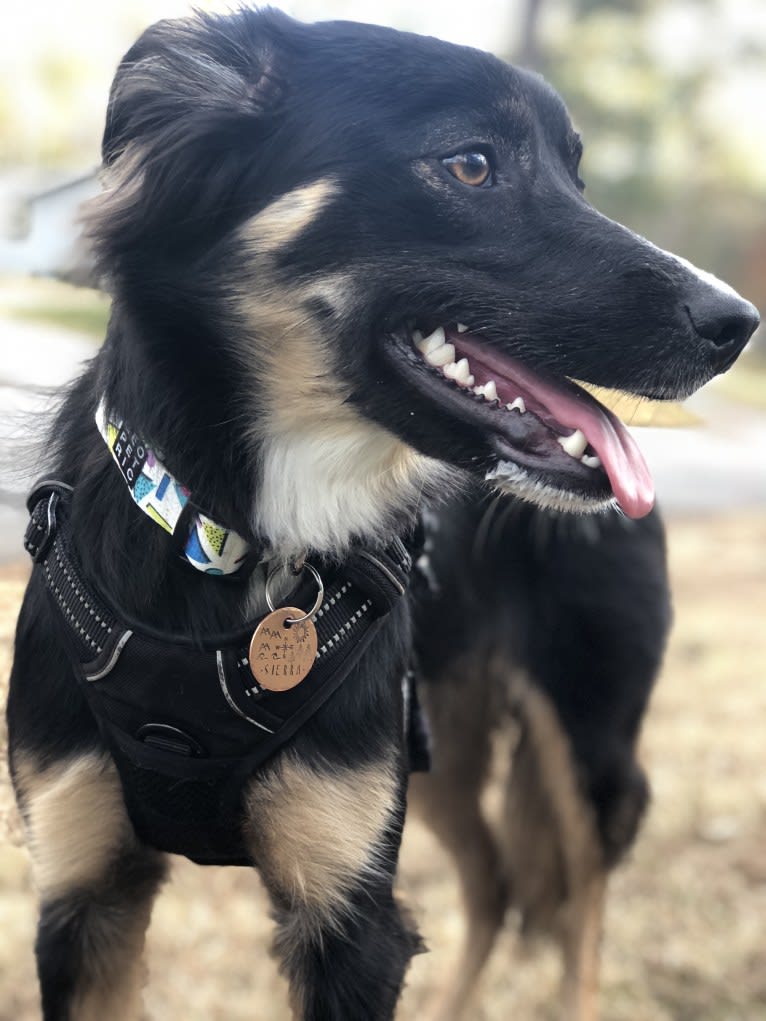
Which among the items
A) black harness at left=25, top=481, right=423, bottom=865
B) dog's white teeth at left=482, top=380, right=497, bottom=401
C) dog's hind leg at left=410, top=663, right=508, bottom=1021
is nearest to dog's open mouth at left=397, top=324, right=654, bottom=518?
dog's white teeth at left=482, top=380, right=497, bottom=401

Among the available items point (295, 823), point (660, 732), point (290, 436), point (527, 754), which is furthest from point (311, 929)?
point (660, 732)

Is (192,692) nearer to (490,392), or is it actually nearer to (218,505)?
(218,505)

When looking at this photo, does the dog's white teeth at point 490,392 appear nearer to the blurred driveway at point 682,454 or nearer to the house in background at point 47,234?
the house in background at point 47,234

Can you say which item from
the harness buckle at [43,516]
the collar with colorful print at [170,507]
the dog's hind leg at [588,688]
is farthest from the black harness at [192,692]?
the dog's hind leg at [588,688]

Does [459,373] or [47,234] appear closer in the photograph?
[459,373]

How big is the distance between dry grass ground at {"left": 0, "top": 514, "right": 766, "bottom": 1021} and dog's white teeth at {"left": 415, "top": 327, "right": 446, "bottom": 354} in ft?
3.78

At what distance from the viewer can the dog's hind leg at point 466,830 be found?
3430 mm

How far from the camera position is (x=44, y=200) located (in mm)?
2771

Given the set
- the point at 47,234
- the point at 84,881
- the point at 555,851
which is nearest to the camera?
the point at 84,881

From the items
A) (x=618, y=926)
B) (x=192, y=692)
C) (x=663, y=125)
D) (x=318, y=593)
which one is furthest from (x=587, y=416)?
(x=663, y=125)

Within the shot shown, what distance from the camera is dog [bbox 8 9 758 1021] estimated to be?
2.05m

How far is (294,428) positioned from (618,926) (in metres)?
2.41

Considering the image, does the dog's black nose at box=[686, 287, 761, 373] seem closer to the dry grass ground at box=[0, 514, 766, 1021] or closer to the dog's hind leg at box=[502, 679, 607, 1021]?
the dry grass ground at box=[0, 514, 766, 1021]

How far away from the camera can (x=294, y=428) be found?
7.09 feet
